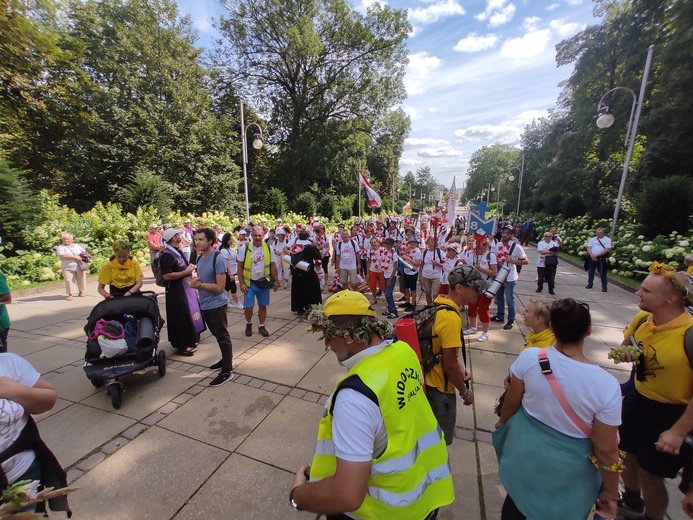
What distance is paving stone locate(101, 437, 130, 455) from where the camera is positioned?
304 cm

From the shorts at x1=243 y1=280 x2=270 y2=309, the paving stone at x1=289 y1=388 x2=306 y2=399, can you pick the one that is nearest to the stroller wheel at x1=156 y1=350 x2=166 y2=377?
the shorts at x1=243 y1=280 x2=270 y2=309

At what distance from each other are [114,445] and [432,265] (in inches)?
223

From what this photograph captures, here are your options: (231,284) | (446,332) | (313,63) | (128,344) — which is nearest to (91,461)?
(128,344)

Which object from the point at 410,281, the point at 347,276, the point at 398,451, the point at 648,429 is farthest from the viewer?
the point at 347,276

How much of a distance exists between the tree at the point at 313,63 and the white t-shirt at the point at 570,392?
2772 cm

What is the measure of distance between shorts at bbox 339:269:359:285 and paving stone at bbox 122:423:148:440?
17.3ft

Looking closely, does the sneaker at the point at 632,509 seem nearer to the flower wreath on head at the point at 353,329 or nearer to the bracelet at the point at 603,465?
the bracelet at the point at 603,465

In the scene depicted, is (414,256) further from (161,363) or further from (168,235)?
(161,363)

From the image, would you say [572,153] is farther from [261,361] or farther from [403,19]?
[261,361]

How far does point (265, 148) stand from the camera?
31.8 metres

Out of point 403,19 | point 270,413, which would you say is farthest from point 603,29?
point 270,413

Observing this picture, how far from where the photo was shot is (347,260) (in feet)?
26.1

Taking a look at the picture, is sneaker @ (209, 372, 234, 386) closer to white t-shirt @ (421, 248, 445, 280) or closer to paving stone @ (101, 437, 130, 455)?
paving stone @ (101, 437, 130, 455)

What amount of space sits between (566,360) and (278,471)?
253 centimetres
